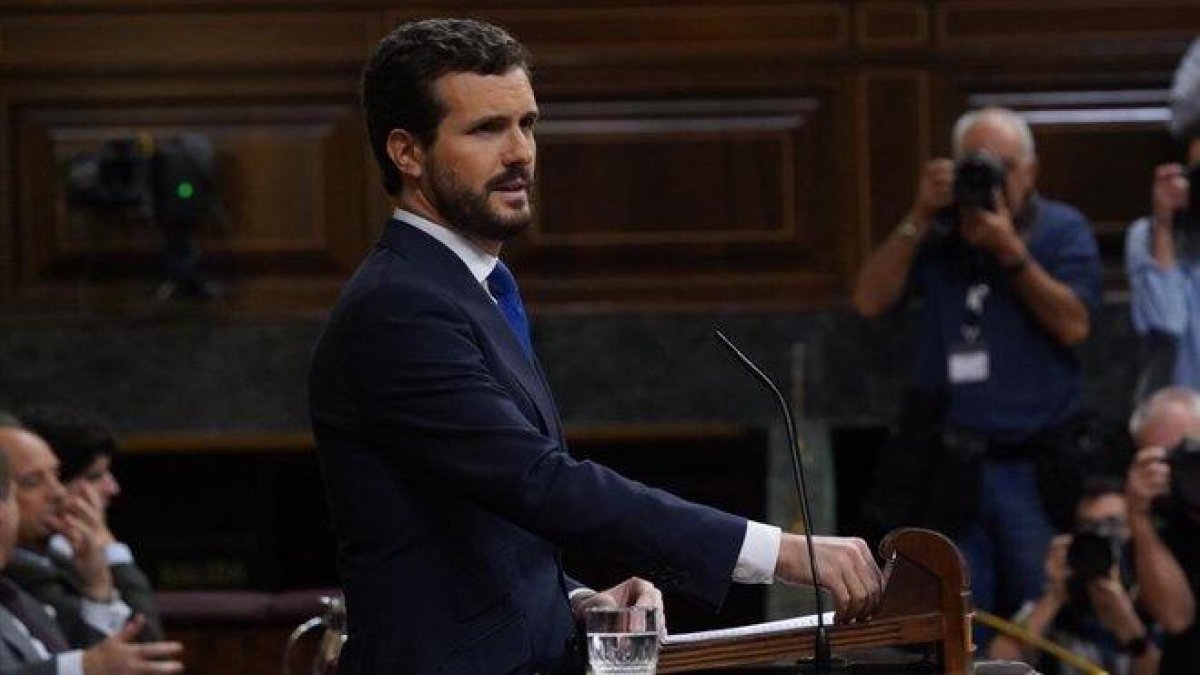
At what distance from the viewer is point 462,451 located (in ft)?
8.46

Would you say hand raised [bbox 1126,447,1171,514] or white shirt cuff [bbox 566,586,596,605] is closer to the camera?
white shirt cuff [bbox 566,586,596,605]

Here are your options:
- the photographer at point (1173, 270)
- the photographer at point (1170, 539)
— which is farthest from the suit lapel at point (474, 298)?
the photographer at point (1173, 270)

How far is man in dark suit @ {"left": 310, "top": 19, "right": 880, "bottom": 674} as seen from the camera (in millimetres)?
2562

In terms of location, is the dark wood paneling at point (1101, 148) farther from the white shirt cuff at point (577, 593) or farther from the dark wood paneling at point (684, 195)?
the white shirt cuff at point (577, 593)

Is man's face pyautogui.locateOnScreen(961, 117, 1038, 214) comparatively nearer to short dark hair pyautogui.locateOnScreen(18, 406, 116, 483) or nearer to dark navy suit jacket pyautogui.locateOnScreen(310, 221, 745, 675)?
short dark hair pyautogui.locateOnScreen(18, 406, 116, 483)

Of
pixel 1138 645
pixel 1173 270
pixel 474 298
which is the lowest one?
pixel 1138 645

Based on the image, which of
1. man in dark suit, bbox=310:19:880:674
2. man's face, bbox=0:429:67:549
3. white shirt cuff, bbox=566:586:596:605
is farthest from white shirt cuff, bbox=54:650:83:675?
man in dark suit, bbox=310:19:880:674

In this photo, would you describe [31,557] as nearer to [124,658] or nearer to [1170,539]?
[124,658]

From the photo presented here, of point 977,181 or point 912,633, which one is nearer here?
point 912,633

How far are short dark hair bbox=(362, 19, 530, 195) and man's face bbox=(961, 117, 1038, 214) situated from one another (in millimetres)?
3401

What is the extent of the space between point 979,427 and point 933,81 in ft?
4.10

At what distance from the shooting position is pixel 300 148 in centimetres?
697

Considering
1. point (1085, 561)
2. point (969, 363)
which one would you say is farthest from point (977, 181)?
point (1085, 561)

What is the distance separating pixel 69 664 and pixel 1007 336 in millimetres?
2473
